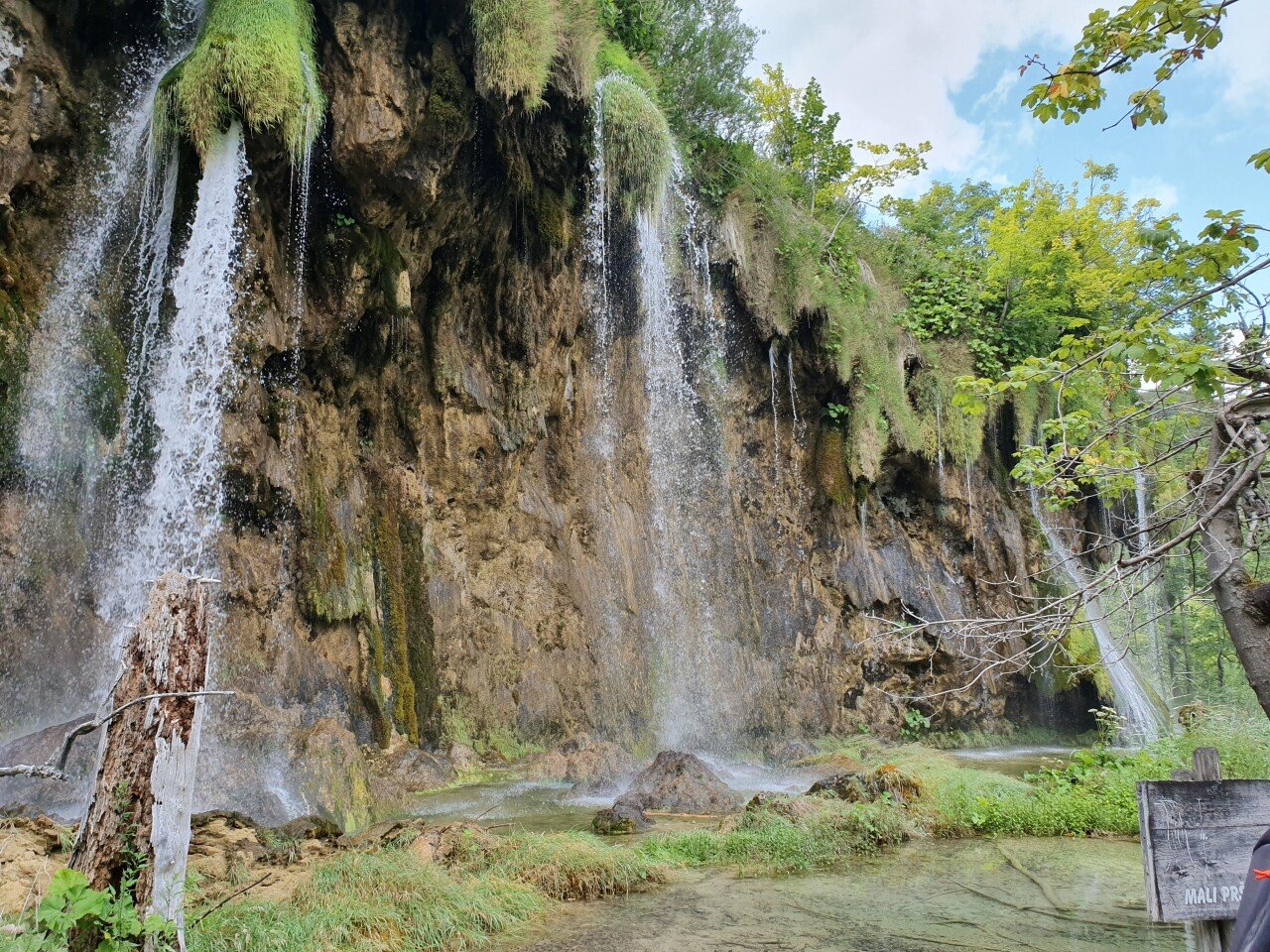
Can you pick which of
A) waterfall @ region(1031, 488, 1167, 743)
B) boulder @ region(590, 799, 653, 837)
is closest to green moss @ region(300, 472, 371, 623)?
boulder @ region(590, 799, 653, 837)

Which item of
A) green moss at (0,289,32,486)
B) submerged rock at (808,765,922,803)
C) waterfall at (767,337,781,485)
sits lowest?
submerged rock at (808,765,922,803)

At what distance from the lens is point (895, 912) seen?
548cm

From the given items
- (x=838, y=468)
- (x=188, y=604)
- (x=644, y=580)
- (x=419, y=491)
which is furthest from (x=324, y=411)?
(x=838, y=468)

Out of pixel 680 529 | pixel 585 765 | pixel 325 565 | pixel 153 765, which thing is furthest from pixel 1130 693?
pixel 153 765

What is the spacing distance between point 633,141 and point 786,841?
9657mm

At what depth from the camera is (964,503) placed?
17.9 metres

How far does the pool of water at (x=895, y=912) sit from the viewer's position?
4895 millimetres

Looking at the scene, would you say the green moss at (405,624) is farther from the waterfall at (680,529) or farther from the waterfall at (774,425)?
the waterfall at (774,425)

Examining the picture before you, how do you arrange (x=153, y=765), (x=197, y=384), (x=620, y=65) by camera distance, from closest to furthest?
(x=153, y=765), (x=197, y=384), (x=620, y=65)

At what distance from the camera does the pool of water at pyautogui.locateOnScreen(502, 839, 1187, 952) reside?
489 cm

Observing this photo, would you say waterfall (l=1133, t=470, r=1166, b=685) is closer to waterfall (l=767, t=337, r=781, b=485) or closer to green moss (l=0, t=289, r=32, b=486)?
waterfall (l=767, t=337, r=781, b=485)

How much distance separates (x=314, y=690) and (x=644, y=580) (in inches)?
231

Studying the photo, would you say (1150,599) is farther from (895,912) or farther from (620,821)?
(895,912)

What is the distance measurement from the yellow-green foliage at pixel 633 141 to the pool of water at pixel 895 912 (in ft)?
32.2
